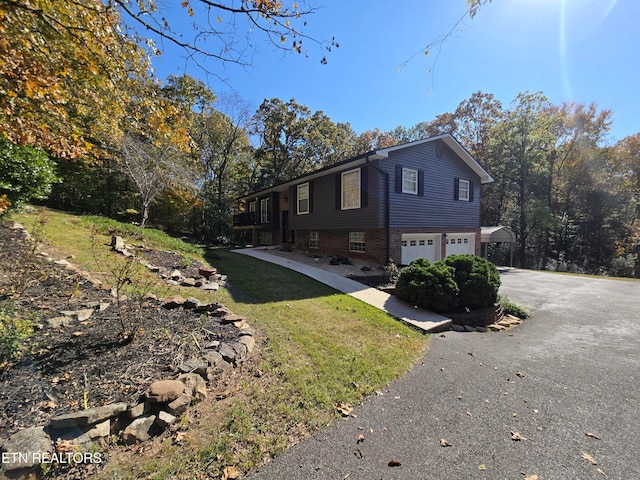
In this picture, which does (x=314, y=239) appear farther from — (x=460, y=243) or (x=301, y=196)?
(x=460, y=243)

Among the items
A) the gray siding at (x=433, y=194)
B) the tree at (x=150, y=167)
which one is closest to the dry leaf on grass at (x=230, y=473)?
the gray siding at (x=433, y=194)

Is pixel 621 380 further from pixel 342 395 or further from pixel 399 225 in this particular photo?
pixel 399 225

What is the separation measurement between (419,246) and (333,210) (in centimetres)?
443

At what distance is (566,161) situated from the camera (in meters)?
24.4

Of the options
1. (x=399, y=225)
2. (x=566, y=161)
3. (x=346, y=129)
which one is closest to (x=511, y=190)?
(x=566, y=161)

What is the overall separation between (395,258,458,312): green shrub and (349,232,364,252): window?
5.32m

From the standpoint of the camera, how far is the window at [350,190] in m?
12.1

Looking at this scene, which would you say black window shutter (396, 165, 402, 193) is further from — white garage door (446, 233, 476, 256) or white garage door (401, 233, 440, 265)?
white garage door (446, 233, 476, 256)

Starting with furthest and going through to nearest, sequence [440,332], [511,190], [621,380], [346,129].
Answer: [346,129], [511,190], [440,332], [621,380]

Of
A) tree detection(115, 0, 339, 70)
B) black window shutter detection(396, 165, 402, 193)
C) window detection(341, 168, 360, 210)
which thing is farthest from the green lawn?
black window shutter detection(396, 165, 402, 193)

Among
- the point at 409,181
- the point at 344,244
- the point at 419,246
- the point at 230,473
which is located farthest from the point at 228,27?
the point at 419,246

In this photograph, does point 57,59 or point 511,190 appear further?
point 511,190

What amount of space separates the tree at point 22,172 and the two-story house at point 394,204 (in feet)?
31.0

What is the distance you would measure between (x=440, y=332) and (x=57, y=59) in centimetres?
825
